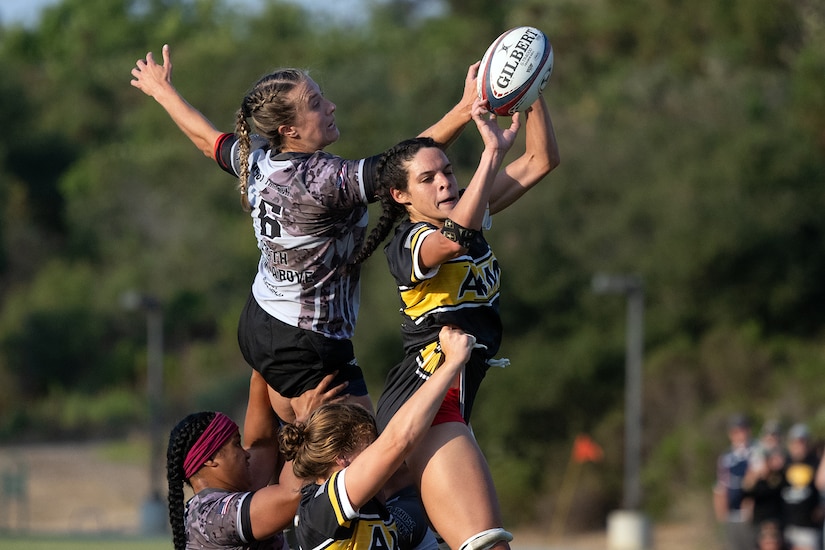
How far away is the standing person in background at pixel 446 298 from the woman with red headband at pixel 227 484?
51cm

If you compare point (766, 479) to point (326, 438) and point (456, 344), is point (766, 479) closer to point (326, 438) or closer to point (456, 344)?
point (456, 344)

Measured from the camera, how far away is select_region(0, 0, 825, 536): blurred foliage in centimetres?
3775

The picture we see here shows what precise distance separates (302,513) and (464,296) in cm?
113

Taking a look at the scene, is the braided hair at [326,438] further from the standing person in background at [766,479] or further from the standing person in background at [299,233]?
the standing person in background at [766,479]

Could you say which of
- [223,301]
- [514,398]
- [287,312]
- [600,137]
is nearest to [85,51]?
[223,301]

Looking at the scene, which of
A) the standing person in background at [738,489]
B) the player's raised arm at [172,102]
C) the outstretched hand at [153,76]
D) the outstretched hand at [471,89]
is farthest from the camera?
the standing person in background at [738,489]

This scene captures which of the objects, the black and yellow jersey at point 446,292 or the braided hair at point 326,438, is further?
the black and yellow jersey at point 446,292

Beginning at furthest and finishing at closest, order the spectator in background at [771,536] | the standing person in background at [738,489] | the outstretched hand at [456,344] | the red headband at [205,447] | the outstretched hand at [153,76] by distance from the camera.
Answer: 1. the standing person in background at [738,489]
2. the spectator in background at [771,536]
3. the outstretched hand at [153,76]
4. the red headband at [205,447]
5. the outstretched hand at [456,344]

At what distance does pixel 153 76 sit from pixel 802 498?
11123mm

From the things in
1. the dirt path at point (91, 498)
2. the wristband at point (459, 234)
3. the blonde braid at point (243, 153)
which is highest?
the dirt path at point (91, 498)

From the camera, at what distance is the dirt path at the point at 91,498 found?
106 ft

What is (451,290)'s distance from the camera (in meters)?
5.38

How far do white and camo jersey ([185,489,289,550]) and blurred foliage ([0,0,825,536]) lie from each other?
94.3 ft

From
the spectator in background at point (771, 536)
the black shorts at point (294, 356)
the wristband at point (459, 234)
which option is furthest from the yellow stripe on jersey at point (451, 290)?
the spectator in background at point (771, 536)
